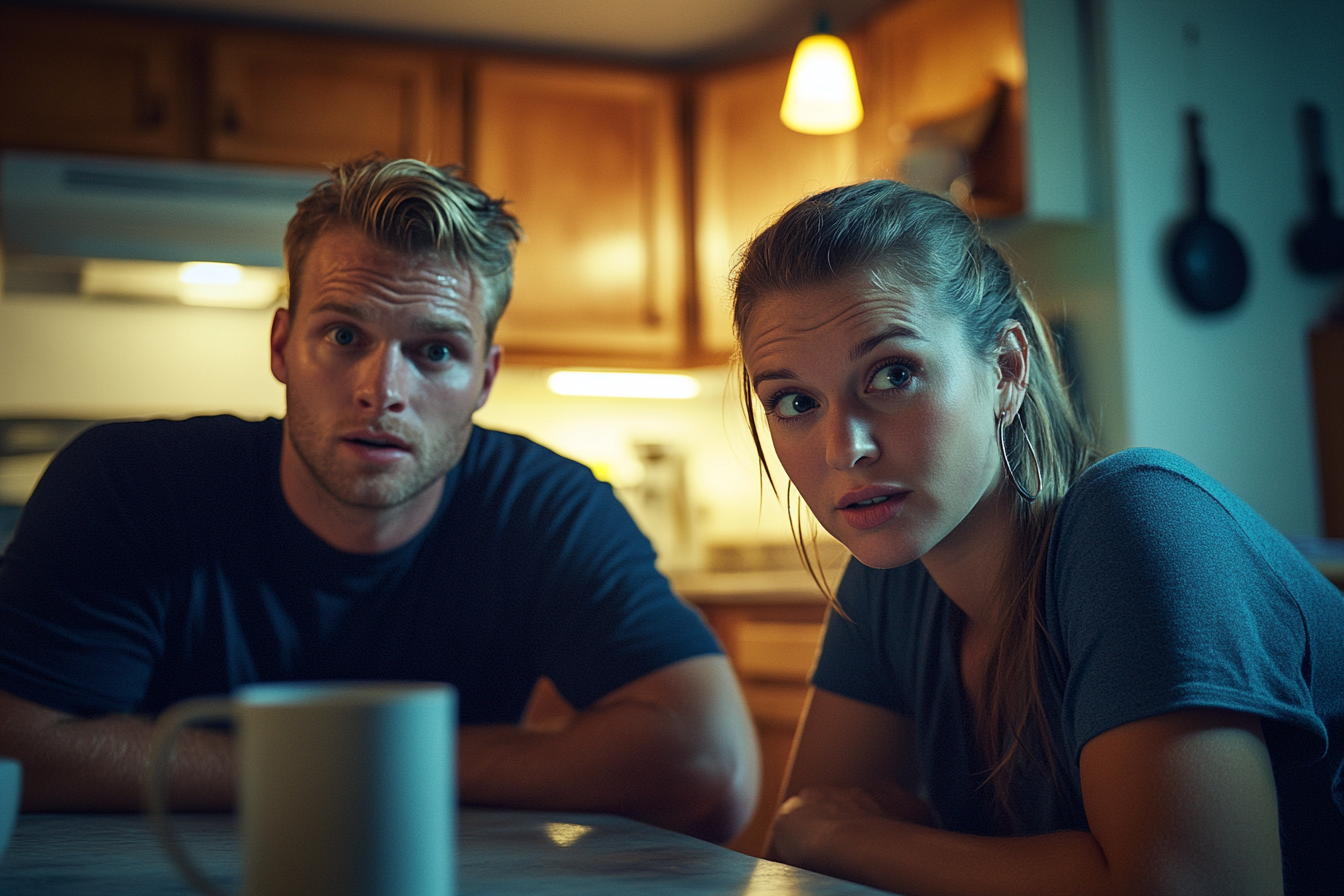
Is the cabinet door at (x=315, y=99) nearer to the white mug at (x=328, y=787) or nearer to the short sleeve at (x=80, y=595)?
the short sleeve at (x=80, y=595)

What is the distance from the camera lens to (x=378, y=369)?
1108 mm

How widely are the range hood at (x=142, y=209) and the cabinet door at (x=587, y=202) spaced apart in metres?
0.64

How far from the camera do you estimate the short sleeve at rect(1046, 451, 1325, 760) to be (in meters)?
0.67

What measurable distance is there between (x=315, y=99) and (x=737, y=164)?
120 cm

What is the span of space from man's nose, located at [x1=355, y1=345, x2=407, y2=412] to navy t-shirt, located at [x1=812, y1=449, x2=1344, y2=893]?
22.6 inches

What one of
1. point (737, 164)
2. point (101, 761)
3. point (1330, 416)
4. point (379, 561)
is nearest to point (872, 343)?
point (379, 561)

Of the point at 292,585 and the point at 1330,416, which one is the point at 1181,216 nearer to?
the point at 1330,416

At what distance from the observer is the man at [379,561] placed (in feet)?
3.41

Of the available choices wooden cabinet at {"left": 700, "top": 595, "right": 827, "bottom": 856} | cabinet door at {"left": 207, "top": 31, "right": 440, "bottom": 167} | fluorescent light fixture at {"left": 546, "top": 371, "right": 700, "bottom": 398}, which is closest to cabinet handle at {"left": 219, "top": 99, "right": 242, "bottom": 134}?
cabinet door at {"left": 207, "top": 31, "right": 440, "bottom": 167}

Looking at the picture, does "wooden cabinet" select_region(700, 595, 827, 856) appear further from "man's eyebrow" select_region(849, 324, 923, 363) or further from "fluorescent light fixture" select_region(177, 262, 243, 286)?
"man's eyebrow" select_region(849, 324, 923, 363)

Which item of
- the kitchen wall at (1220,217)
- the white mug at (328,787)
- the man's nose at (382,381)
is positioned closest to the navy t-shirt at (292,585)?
the man's nose at (382,381)

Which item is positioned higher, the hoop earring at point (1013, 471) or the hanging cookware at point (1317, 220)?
the hanging cookware at point (1317, 220)

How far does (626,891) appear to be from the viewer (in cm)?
59

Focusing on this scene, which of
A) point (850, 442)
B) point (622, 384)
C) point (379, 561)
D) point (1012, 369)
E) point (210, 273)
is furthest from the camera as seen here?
point (622, 384)
